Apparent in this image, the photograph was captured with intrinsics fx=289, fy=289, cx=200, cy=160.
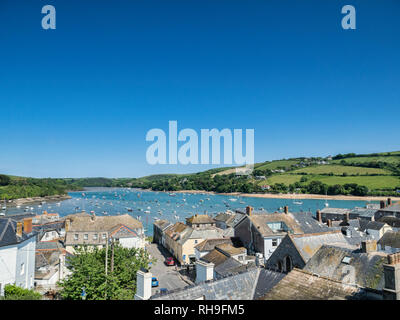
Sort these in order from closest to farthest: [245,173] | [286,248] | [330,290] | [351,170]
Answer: [330,290], [286,248], [351,170], [245,173]

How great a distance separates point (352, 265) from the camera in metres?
16.3

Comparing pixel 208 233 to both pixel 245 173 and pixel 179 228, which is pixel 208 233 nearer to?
pixel 179 228

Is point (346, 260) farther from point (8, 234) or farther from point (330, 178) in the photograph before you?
point (330, 178)

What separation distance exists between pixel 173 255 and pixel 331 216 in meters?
50.2

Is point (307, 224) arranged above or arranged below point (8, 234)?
below

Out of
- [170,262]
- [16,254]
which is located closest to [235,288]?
[16,254]

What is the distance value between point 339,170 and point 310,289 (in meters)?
184

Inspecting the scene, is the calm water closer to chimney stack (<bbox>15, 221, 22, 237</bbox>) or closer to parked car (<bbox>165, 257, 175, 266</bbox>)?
parked car (<bbox>165, 257, 175, 266</bbox>)

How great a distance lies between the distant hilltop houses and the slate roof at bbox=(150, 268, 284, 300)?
37 millimetres

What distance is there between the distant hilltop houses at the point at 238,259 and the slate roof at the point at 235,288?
0.04 m

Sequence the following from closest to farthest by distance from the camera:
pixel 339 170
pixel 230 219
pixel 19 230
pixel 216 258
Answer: pixel 19 230, pixel 216 258, pixel 230 219, pixel 339 170

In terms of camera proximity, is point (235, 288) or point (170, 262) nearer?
point (235, 288)
